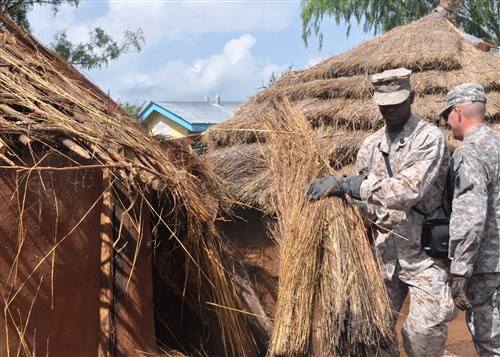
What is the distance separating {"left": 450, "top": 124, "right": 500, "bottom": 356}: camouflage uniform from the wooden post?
199 centimetres

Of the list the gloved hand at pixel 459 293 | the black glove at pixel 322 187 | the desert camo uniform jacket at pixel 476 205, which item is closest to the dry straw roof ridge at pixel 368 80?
the black glove at pixel 322 187

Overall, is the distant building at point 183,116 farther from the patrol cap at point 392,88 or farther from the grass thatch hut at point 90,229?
the patrol cap at point 392,88

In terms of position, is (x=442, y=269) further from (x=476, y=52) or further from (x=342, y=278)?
(x=476, y=52)

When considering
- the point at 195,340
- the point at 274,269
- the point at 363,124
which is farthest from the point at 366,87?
the point at 195,340

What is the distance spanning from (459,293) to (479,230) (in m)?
0.49

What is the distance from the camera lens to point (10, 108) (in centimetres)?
383

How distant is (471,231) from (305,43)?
17.9 metres

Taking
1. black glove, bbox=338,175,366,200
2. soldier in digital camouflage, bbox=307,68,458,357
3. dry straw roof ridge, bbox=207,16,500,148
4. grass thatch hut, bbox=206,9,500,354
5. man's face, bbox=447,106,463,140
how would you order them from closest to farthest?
soldier in digital camouflage, bbox=307,68,458,357 < black glove, bbox=338,175,366,200 < man's face, bbox=447,106,463,140 < grass thatch hut, bbox=206,9,500,354 < dry straw roof ridge, bbox=207,16,500,148

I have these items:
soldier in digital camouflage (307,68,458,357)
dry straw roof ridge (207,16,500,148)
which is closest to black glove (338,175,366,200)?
soldier in digital camouflage (307,68,458,357)

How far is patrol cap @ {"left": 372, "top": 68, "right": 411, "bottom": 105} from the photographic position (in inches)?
157

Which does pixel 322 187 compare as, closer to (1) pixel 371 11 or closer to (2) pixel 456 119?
(2) pixel 456 119

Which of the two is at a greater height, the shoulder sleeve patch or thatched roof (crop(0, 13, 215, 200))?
thatched roof (crop(0, 13, 215, 200))

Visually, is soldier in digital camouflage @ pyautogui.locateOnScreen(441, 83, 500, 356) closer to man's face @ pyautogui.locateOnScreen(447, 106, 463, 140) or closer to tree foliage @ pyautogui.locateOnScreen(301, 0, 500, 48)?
man's face @ pyautogui.locateOnScreen(447, 106, 463, 140)

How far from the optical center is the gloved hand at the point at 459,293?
390 cm
